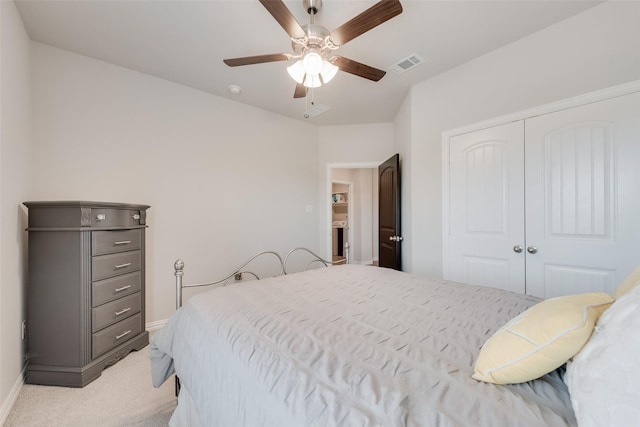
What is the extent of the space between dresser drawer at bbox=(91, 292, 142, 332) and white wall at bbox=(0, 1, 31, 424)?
418mm

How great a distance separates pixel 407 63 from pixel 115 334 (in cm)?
345

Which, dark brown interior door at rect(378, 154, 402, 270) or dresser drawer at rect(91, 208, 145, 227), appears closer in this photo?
dresser drawer at rect(91, 208, 145, 227)

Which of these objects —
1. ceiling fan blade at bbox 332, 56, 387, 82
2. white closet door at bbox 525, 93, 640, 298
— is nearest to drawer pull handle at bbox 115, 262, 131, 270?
ceiling fan blade at bbox 332, 56, 387, 82

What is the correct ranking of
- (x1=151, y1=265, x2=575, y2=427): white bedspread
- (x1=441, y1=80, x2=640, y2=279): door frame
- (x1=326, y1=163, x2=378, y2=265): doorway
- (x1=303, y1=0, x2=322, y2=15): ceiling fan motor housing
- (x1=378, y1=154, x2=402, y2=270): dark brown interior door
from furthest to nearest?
(x1=326, y1=163, x2=378, y2=265): doorway → (x1=378, y1=154, x2=402, y2=270): dark brown interior door → (x1=441, y1=80, x2=640, y2=279): door frame → (x1=303, y1=0, x2=322, y2=15): ceiling fan motor housing → (x1=151, y1=265, x2=575, y2=427): white bedspread

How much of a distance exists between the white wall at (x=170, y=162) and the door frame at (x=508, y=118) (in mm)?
2043

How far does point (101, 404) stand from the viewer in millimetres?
1677

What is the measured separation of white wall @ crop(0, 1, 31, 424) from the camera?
161 cm

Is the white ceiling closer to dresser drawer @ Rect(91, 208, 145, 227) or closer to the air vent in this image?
the air vent

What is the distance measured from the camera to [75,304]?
186 cm

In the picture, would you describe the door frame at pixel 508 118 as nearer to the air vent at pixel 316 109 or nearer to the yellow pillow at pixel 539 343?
the air vent at pixel 316 109

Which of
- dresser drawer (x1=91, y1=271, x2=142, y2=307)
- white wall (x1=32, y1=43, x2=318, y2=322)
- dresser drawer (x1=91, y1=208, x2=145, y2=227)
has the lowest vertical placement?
dresser drawer (x1=91, y1=271, x2=142, y2=307)

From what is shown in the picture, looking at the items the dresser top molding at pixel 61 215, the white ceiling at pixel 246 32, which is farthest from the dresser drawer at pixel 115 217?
the white ceiling at pixel 246 32

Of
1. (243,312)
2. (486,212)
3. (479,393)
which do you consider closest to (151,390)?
(243,312)

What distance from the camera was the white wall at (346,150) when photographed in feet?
13.5
